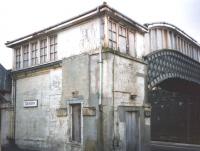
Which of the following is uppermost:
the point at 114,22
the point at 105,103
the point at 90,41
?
the point at 114,22

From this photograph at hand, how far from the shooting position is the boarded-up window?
1268cm

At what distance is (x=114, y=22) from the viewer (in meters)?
12.9

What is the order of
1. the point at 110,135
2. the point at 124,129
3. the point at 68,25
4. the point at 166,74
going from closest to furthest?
1. the point at 110,135
2. the point at 124,129
3. the point at 68,25
4. the point at 166,74

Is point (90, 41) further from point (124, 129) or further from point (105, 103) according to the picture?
point (124, 129)

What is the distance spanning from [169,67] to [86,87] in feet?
25.1

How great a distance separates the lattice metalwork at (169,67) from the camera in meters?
15.6

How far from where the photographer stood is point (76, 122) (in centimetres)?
1284

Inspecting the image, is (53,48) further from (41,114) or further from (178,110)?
(178,110)

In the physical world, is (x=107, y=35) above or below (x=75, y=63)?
above

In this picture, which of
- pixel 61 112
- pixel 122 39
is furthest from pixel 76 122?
pixel 122 39

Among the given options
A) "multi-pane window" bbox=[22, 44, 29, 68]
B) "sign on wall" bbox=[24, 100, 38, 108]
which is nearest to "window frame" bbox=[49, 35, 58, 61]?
"multi-pane window" bbox=[22, 44, 29, 68]

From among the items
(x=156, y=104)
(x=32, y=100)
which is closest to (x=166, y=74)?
(x=32, y=100)

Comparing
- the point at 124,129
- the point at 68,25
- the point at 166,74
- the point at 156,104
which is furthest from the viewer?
the point at 156,104

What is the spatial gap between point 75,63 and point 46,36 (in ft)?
9.85
